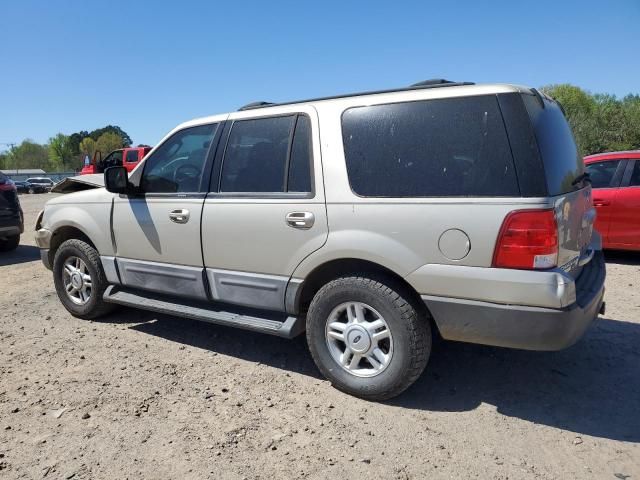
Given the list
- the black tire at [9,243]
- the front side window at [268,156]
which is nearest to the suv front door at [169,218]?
the front side window at [268,156]

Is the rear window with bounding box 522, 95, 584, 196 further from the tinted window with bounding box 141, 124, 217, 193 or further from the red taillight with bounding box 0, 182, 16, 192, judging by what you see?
the red taillight with bounding box 0, 182, 16, 192

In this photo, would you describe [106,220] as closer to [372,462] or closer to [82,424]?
[82,424]

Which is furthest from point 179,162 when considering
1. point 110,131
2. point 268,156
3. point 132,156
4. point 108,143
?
point 110,131

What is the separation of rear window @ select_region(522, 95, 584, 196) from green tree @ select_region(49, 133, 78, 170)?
125772 mm

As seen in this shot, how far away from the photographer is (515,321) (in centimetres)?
272

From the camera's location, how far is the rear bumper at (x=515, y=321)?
105 inches

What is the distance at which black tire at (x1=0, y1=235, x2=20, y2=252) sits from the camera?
9.45 metres

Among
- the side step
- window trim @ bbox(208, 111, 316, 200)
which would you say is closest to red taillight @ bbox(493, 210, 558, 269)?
window trim @ bbox(208, 111, 316, 200)

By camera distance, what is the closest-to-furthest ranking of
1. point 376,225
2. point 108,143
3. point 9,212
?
point 376,225
point 9,212
point 108,143

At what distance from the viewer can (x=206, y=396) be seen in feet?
11.1

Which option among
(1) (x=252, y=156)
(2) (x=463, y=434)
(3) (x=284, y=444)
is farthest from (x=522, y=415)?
(1) (x=252, y=156)

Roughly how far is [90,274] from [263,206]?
2.26 meters

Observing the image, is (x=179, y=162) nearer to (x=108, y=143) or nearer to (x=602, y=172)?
(x=602, y=172)

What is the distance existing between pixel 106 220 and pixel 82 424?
6.77 ft
